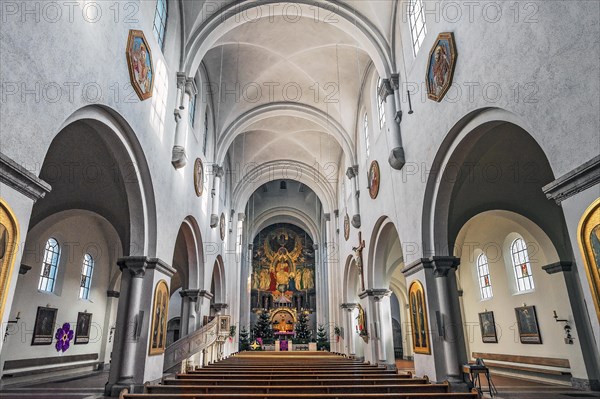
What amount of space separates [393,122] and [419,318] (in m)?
5.46

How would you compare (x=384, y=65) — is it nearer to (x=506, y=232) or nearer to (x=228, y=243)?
(x=506, y=232)

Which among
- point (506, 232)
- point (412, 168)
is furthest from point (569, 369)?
point (412, 168)

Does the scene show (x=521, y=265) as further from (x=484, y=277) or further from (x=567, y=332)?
(x=567, y=332)

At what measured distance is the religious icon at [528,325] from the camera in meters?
11.9

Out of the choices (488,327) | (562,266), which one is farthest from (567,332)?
(488,327)

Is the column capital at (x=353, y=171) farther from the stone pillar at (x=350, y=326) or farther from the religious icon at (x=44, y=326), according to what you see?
the religious icon at (x=44, y=326)

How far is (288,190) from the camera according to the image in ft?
108

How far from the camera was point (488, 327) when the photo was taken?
14.5 metres

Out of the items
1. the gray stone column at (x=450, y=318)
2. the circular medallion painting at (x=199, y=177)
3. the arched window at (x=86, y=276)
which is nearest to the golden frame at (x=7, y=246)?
the gray stone column at (x=450, y=318)

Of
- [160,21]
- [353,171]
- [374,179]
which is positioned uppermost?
[160,21]

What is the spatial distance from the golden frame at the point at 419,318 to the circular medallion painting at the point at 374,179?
182 inches

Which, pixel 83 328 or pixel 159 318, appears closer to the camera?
pixel 159 318

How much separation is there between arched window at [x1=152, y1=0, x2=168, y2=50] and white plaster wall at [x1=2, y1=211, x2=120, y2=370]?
5516mm

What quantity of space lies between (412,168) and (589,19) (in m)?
6.13
